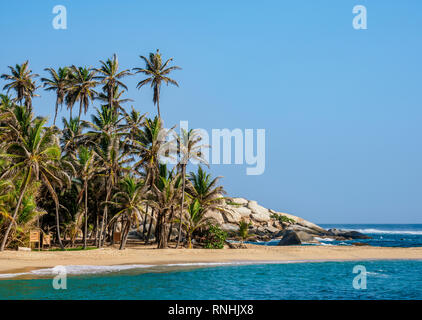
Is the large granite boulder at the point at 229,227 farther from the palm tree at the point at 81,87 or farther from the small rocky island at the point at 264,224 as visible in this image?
the palm tree at the point at 81,87

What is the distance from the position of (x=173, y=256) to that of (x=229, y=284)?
1227cm

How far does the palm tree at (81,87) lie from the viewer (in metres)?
54.1

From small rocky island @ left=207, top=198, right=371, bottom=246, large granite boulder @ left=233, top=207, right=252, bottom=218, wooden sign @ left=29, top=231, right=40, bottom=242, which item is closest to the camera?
wooden sign @ left=29, top=231, right=40, bottom=242

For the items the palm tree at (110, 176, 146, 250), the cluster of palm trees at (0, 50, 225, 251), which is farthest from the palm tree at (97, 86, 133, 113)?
the palm tree at (110, 176, 146, 250)

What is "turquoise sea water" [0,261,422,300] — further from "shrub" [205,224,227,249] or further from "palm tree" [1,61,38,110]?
"palm tree" [1,61,38,110]

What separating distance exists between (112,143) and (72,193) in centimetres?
638

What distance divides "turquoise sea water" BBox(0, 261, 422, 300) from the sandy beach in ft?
12.7

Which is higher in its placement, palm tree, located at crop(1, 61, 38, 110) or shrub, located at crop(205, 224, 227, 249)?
palm tree, located at crop(1, 61, 38, 110)

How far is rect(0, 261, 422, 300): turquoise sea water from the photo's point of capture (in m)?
16.9

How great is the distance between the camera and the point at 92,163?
38.3 meters

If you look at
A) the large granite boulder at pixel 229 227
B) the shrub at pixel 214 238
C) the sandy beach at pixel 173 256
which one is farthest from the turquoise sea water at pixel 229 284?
the large granite boulder at pixel 229 227
